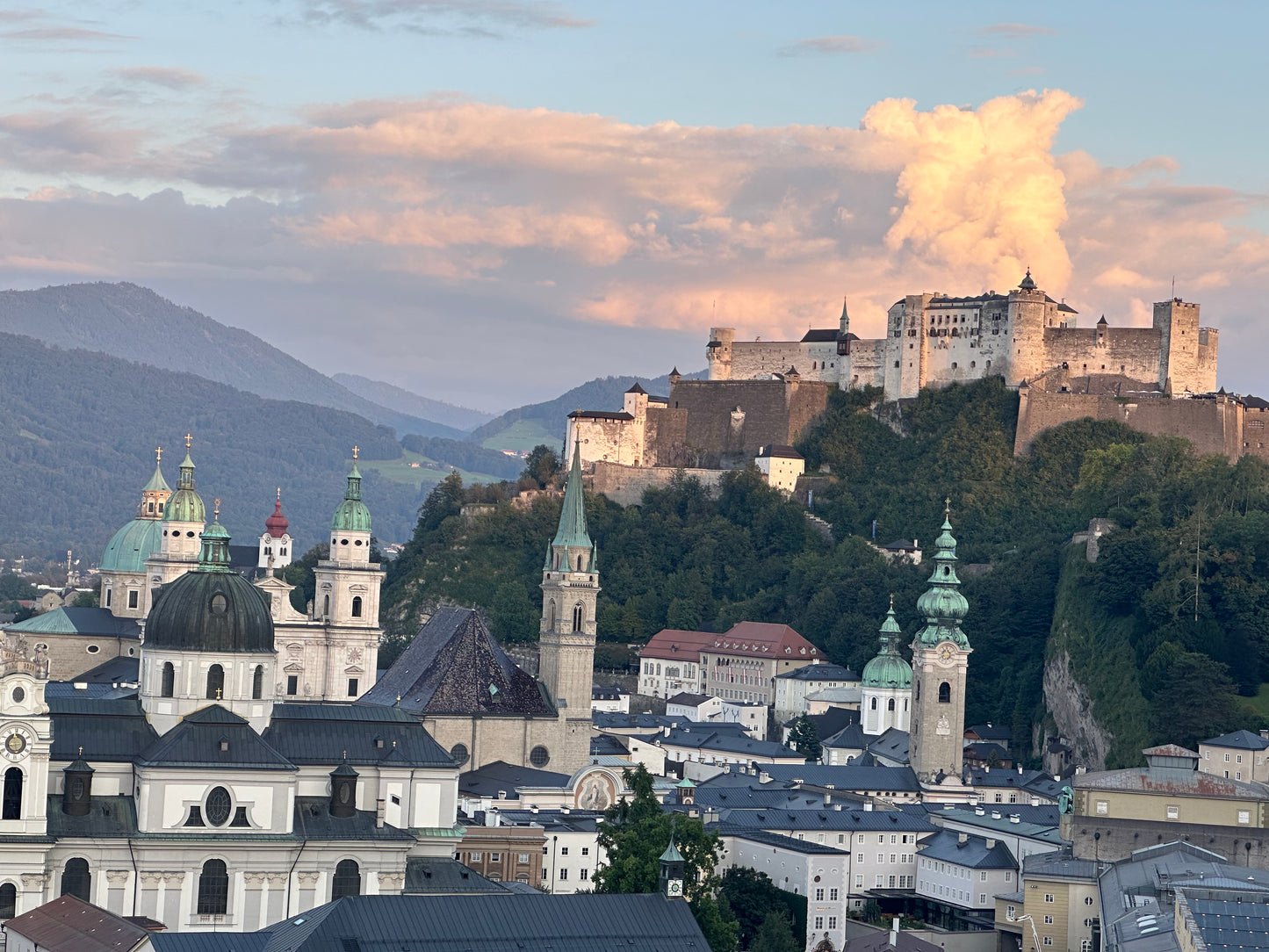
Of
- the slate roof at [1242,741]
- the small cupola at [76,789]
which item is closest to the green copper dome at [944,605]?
the slate roof at [1242,741]

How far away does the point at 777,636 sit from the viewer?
12600cm

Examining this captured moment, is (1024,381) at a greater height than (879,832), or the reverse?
(1024,381)

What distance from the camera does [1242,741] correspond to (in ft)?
299

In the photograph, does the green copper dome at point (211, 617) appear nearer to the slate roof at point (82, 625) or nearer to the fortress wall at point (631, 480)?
the slate roof at point (82, 625)

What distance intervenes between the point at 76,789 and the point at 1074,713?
53816 millimetres

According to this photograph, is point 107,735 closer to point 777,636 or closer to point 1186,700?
point 1186,700

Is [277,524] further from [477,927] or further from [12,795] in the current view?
[477,927]

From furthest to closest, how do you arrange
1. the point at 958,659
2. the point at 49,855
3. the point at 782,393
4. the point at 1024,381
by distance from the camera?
the point at 782,393 → the point at 1024,381 → the point at 958,659 → the point at 49,855

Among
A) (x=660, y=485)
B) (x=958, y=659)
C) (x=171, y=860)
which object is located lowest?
(x=171, y=860)

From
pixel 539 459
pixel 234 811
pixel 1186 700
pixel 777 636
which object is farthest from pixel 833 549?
pixel 234 811

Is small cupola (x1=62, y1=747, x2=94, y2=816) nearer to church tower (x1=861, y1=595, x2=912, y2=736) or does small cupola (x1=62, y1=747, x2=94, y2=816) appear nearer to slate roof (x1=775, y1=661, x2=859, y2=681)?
church tower (x1=861, y1=595, x2=912, y2=736)

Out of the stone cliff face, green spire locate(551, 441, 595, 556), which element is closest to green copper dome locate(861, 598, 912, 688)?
the stone cliff face

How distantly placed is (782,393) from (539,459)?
49.7ft

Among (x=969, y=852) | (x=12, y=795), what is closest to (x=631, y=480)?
(x=969, y=852)
